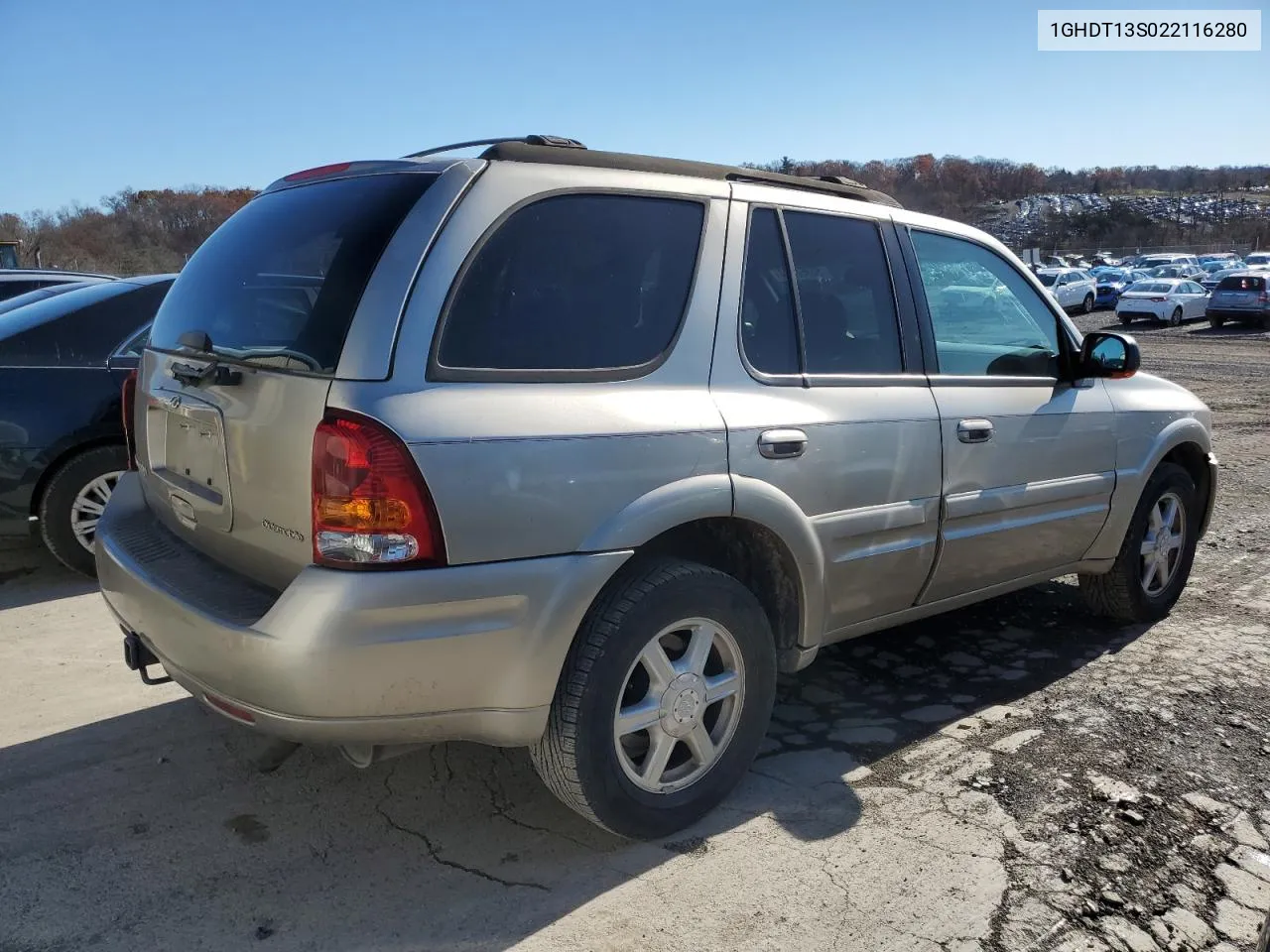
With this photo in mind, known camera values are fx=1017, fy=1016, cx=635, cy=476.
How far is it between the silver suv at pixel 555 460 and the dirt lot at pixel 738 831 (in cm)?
31

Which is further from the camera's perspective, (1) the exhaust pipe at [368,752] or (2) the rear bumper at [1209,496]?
(2) the rear bumper at [1209,496]

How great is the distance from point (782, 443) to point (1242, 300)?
29918 millimetres

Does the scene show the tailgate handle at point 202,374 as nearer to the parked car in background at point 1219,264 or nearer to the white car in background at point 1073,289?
the white car in background at point 1073,289

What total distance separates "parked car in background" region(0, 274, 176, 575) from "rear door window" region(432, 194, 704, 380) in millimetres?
3172

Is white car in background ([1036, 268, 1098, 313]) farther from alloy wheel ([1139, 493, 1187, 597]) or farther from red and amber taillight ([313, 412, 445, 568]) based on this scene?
red and amber taillight ([313, 412, 445, 568])

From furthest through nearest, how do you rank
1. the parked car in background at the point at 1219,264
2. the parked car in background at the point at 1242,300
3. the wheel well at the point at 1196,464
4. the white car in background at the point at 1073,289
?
1. the parked car in background at the point at 1219,264
2. the white car in background at the point at 1073,289
3. the parked car in background at the point at 1242,300
4. the wheel well at the point at 1196,464

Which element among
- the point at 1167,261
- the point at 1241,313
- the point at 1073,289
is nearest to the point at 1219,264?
the point at 1167,261

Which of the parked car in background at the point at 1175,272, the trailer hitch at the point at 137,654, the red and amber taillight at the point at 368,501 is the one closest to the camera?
the red and amber taillight at the point at 368,501

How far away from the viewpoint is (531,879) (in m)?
2.76

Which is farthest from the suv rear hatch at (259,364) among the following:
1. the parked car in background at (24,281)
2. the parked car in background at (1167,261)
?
the parked car in background at (1167,261)

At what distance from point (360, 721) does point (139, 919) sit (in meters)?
0.79

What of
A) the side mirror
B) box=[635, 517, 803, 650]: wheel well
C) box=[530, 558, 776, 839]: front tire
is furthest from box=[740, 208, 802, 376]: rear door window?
the side mirror

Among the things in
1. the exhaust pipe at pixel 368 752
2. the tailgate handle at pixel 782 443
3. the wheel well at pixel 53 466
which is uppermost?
the tailgate handle at pixel 782 443

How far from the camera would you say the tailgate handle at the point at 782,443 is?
117 inches
